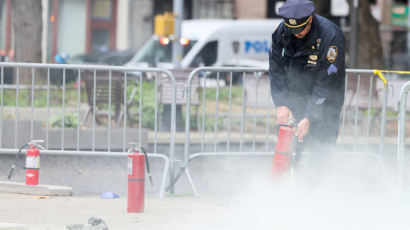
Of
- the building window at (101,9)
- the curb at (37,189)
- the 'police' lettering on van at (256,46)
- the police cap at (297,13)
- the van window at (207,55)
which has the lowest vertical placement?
the curb at (37,189)

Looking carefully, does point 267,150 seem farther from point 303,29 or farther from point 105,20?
point 105,20

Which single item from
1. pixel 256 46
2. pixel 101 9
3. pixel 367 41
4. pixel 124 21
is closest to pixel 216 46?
pixel 256 46

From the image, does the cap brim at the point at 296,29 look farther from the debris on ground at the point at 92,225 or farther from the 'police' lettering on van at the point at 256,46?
the 'police' lettering on van at the point at 256,46

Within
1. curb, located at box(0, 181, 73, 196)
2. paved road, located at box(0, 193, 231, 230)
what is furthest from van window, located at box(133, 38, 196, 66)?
paved road, located at box(0, 193, 231, 230)

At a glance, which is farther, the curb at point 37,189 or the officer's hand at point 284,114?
the curb at point 37,189

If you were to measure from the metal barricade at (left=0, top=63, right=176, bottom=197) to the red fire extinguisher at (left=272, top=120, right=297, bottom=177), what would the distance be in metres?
1.83

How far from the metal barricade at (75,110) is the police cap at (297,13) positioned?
2.27 meters

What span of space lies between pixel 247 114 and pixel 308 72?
2351 mm

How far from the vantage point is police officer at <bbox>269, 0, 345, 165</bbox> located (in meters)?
6.07

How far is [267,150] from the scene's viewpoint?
871 cm

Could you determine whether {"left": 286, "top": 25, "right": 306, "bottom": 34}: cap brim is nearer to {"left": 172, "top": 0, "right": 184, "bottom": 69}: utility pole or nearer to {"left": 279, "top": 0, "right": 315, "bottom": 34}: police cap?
{"left": 279, "top": 0, "right": 315, "bottom": 34}: police cap

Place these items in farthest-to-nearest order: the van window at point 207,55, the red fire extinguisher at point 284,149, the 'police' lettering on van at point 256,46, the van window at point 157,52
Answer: the 'police' lettering on van at point 256,46
the van window at point 157,52
the van window at point 207,55
the red fire extinguisher at point 284,149

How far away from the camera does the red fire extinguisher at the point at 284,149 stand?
634cm

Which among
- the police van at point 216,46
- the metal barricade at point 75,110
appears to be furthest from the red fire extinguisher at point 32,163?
the police van at point 216,46
